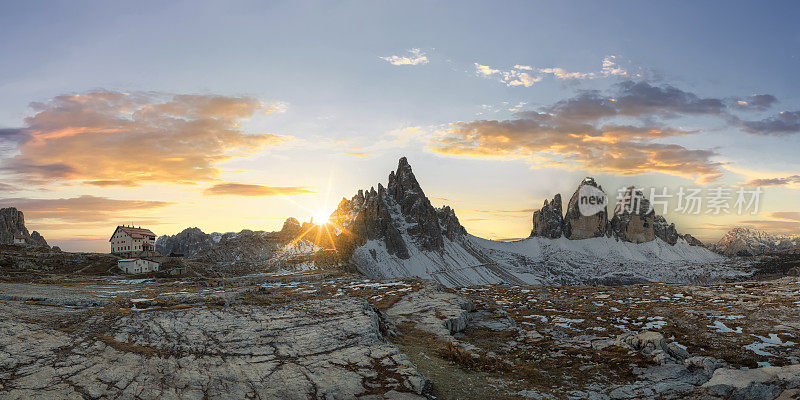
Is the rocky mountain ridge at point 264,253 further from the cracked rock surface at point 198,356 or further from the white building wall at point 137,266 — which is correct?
the cracked rock surface at point 198,356

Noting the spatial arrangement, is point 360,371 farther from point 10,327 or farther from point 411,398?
point 10,327

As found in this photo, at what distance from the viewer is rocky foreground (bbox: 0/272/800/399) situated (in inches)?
690

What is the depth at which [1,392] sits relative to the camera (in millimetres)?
15227

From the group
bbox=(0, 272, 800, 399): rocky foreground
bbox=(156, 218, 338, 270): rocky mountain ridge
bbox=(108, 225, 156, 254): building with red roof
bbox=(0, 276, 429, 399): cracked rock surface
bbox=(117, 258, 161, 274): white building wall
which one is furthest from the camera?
bbox=(156, 218, 338, 270): rocky mountain ridge

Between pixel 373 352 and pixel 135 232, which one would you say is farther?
pixel 135 232

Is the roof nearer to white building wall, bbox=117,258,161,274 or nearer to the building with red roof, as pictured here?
the building with red roof

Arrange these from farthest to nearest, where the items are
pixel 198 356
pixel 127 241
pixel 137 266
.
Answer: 1. pixel 127 241
2. pixel 137 266
3. pixel 198 356

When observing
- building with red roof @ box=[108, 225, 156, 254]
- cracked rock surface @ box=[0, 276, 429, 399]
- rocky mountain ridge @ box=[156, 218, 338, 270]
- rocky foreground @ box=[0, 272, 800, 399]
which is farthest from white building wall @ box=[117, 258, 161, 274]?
cracked rock surface @ box=[0, 276, 429, 399]

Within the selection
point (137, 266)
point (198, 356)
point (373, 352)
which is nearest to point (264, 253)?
point (137, 266)

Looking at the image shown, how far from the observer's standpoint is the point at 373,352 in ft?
72.7

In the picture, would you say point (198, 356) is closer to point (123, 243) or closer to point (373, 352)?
point (373, 352)

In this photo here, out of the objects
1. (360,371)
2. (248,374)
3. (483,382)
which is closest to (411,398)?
(360,371)

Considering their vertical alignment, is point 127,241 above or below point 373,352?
below

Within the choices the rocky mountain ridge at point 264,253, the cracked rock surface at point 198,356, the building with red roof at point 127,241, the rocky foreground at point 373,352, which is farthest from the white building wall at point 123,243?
the cracked rock surface at point 198,356
